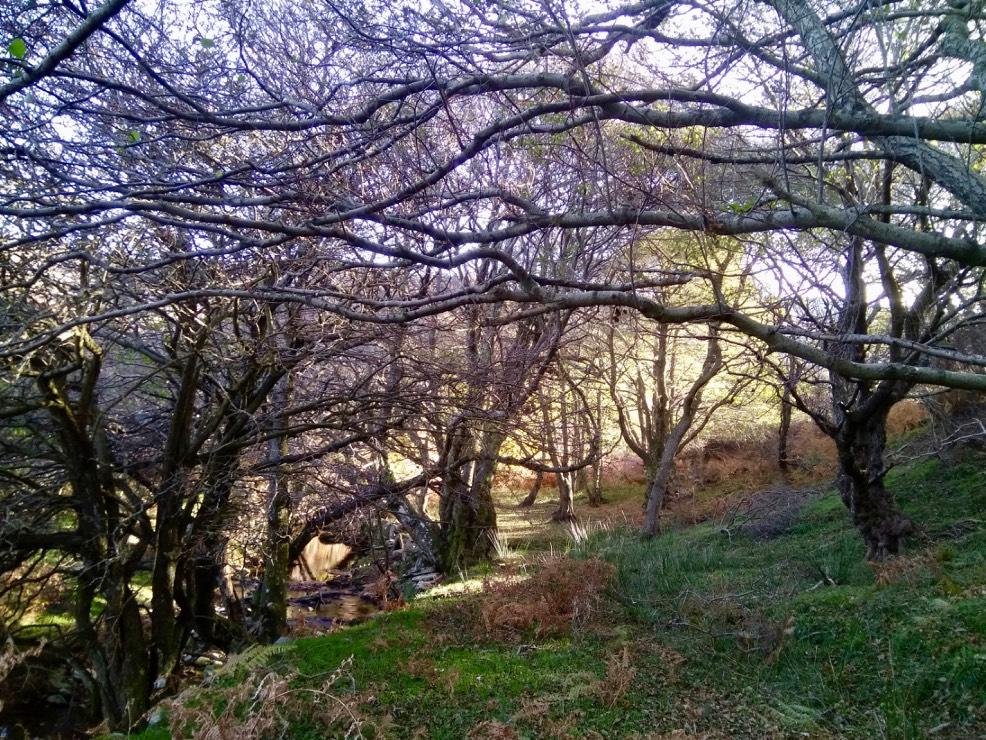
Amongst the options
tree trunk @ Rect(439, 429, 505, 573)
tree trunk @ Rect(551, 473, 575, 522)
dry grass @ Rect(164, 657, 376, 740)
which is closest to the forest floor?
dry grass @ Rect(164, 657, 376, 740)

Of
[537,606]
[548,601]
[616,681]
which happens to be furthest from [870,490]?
[616,681]

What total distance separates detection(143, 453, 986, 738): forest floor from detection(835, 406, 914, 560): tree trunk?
9.7 inches

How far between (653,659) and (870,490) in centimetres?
364

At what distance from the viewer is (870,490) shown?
22.7 ft

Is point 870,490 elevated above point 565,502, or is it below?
below

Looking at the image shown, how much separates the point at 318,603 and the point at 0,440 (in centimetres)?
609

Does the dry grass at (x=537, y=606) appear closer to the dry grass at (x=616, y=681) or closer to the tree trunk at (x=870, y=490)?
the dry grass at (x=616, y=681)

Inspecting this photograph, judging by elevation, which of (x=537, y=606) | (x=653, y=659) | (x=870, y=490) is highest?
(x=870, y=490)

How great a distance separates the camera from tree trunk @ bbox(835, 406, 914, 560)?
6.62 m

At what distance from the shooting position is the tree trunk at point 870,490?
6621mm

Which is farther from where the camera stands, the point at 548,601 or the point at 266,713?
the point at 548,601

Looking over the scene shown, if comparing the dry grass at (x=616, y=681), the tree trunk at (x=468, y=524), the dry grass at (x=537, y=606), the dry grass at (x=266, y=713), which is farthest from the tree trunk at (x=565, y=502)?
the dry grass at (x=266, y=713)

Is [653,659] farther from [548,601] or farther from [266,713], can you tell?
[266,713]

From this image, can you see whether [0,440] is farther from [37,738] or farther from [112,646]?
[37,738]
